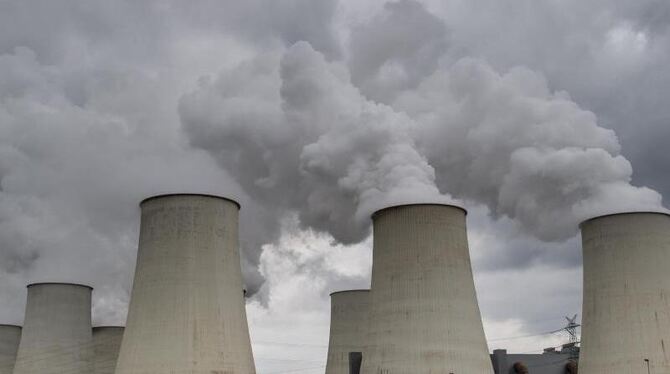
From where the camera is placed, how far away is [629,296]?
49.8 ft

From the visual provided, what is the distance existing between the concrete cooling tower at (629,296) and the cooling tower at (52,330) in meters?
13.4

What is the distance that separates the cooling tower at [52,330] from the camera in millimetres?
21031

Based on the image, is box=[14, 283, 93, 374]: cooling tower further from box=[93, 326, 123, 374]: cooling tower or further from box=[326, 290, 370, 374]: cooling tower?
box=[326, 290, 370, 374]: cooling tower

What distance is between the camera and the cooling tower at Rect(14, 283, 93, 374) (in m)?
21.0

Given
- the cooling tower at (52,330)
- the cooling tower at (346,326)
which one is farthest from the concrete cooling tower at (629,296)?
the cooling tower at (52,330)

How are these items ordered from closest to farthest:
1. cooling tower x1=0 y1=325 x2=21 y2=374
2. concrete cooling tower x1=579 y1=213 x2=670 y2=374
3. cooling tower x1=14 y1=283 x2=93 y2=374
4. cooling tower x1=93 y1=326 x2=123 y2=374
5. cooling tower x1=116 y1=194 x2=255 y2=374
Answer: concrete cooling tower x1=579 y1=213 x2=670 y2=374 → cooling tower x1=116 y1=194 x2=255 y2=374 → cooling tower x1=14 y1=283 x2=93 y2=374 → cooling tower x1=93 y1=326 x2=123 y2=374 → cooling tower x1=0 y1=325 x2=21 y2=374

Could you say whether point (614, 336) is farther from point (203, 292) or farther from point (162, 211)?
point (162, 211)

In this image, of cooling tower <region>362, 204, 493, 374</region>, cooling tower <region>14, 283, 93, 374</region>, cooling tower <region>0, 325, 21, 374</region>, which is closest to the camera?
cooling tower <region>362, 204, 493, 374</region>

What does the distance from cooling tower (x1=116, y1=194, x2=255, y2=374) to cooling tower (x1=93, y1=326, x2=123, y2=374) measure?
30.0 ft

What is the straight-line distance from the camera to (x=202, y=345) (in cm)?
1518

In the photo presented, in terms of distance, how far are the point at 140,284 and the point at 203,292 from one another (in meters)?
1.29

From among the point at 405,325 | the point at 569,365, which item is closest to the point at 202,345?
the point at 405,325

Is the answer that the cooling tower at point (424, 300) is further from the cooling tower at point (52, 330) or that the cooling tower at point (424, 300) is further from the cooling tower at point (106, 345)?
the cooling tower at point (106, 345)

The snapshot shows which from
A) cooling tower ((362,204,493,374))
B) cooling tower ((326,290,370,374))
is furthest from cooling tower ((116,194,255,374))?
cooling tower ((326,290,370,374))
